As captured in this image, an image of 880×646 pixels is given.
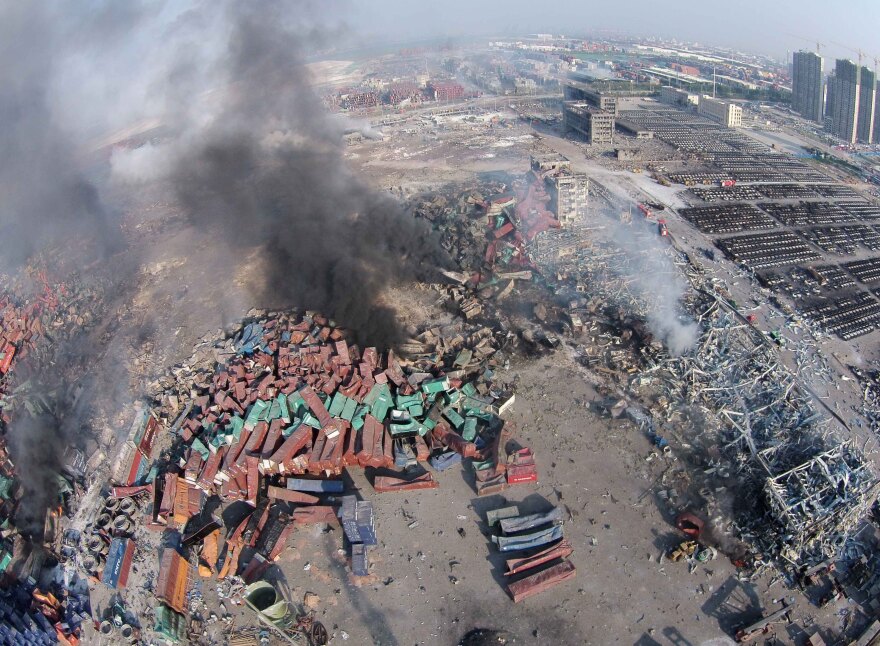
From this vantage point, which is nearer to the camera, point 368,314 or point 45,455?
point 45,455

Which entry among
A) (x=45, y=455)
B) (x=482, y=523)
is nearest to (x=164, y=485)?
(x=45, y=455)

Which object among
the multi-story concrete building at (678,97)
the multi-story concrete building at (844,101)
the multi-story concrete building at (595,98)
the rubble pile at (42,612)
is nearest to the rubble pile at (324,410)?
the rubble pile at (42,612)

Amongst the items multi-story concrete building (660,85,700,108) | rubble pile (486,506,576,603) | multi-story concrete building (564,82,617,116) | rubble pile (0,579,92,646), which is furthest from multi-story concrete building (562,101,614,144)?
rubble pile (0,579,92,646)

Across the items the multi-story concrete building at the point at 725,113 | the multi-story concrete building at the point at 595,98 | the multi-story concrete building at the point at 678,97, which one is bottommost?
the multi-story concrete building at the point at 725,113

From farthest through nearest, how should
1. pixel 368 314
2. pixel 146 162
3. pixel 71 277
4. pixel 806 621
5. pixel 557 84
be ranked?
pixel 557 84 → pixel 146 162 → pixel 71 277 → pixel 368 314 → pixel 806 621

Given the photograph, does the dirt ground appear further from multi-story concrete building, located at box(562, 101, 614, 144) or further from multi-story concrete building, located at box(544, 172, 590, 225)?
multi-story concrete building, located at box(562, 101, 614, 144)

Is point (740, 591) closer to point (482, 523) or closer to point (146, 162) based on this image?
point (482, 523)

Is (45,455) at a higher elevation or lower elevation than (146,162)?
lower

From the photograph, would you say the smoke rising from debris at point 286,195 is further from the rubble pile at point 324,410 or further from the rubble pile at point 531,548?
the rubble pile at point 531,548

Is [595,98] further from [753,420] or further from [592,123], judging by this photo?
[753,420]
